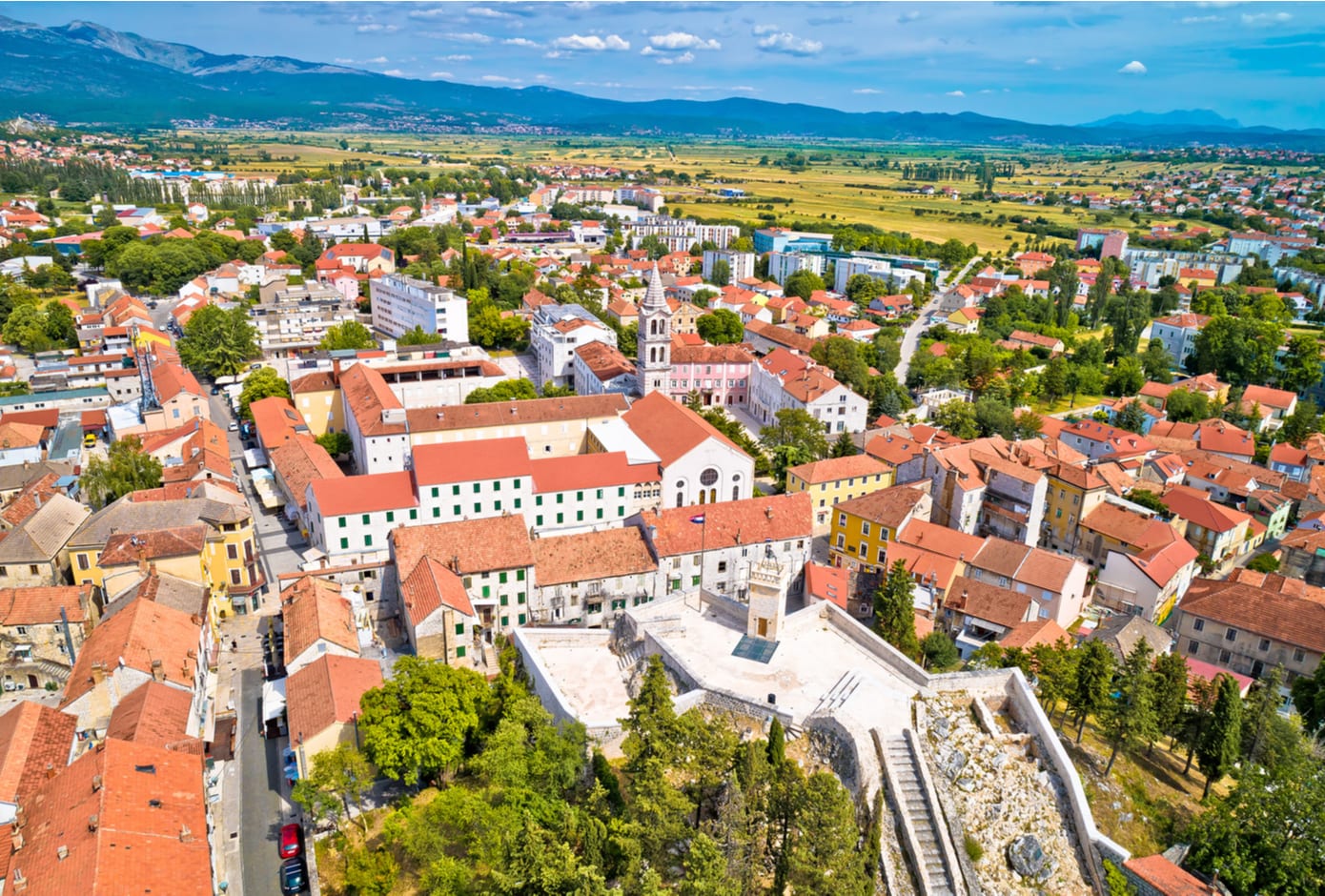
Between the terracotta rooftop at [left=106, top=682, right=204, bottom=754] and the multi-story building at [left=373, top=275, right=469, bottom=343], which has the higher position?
the multi-story building at [left=373, top=275, right=469, bottom=343]

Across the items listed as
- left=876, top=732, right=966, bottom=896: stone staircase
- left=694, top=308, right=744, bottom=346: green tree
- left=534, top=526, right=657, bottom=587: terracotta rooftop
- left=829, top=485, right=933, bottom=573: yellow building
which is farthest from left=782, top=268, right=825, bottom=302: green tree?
left=876, top=732, right=966, bottom=896: stone staircase

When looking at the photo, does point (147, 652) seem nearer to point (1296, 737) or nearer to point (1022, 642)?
point (1022, 642)

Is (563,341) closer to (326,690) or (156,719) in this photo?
(326,690)

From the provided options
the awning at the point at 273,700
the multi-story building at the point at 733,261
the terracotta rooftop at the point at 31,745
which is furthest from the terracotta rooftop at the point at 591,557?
the multi-story building at the point at 733,261

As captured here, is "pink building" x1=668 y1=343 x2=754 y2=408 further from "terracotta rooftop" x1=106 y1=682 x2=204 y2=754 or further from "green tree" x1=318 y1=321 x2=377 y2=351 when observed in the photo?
"terracotta rooftop" x1=106 y1=682 x2=204 y2=754

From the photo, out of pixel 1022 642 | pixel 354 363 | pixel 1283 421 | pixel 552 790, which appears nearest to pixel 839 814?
pixel 552 790

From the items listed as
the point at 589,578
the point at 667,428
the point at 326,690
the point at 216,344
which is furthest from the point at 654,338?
the point at 326,690
